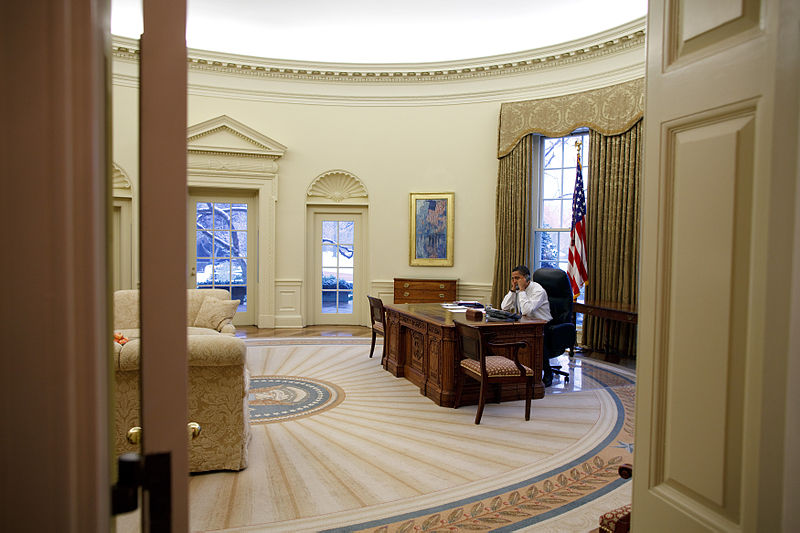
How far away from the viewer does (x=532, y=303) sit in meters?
5.52

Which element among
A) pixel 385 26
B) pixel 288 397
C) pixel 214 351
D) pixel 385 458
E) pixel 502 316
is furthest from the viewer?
pixel 385 26

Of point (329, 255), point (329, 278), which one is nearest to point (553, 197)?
point (329, 255)

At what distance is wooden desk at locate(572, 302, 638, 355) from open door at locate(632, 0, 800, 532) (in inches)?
205

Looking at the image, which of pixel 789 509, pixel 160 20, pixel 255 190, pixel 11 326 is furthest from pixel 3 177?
pixel 255 190

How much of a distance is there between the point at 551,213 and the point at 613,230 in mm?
1401

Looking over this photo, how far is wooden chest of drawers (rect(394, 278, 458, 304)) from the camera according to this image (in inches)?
360

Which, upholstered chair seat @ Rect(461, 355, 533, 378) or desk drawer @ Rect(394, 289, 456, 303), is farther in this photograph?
desk drawer @ Rect(394, 289, 456, 303)

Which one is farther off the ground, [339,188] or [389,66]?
[389,66]

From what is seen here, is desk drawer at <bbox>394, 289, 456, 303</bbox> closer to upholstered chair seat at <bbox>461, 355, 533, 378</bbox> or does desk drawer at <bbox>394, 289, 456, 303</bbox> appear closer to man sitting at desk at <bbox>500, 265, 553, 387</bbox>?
man sitting at desk at <bbox>500, 265, 553, 387</bbox>

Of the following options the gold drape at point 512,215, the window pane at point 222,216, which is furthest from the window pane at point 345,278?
the gold drape at point 512,215

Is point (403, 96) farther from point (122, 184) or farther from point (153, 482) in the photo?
point (153, 482)

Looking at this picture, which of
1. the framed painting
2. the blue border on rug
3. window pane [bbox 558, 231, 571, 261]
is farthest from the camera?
the framed painting

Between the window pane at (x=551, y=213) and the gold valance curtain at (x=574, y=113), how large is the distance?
1158mm

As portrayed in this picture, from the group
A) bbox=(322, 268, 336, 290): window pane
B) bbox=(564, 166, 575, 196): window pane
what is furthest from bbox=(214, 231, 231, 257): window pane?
bbox=(564, 166, 575, 196): window pane
